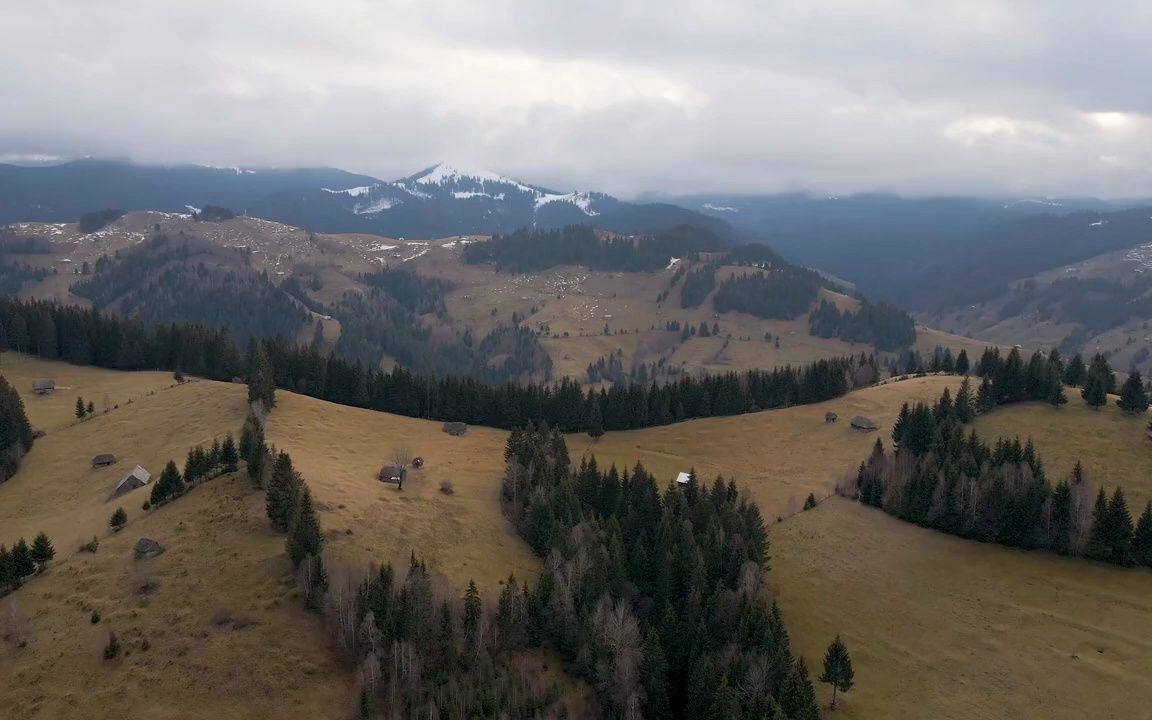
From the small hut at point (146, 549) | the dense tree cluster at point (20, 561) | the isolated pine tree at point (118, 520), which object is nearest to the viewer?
the dense tree cluster at point (20, 561)

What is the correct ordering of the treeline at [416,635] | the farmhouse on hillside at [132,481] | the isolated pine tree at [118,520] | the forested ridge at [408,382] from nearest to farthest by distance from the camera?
1. the treeline at [416,635]
2. the isolated pine tree at [118,520]
3. the farmhouse on hillside at [132,481]
4. the forested ridge at [408,382]

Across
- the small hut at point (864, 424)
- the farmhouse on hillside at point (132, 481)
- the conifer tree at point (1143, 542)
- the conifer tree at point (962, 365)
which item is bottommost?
the farmhouse on hillside at point (132, 481)

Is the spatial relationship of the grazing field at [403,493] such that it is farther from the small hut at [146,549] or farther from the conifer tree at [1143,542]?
the conifer tree at [1143,542]

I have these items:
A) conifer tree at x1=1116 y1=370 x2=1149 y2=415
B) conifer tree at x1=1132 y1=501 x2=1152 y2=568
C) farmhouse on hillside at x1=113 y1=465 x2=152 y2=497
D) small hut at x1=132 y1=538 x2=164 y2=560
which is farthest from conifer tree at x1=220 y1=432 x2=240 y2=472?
conifer tree at x1=1116 y1=370 x2=1149 y2=415

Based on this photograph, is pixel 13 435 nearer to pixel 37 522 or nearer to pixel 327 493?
pixel 37 522

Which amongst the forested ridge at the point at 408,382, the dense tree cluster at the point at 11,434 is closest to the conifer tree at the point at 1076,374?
the forested ridge at the point at 408,382

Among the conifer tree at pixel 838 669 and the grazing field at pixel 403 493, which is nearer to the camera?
the conifer tree at pixel 838 669
